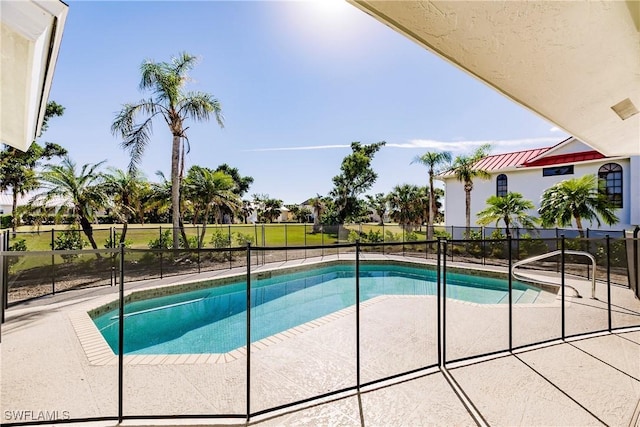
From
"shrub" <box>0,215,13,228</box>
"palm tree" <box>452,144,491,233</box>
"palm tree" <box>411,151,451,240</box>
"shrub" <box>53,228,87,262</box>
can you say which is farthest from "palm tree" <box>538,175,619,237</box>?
"shrub" <box>0,215,13,228</box>

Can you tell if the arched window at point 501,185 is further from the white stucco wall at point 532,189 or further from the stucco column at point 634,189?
the stucco column at point 634,189

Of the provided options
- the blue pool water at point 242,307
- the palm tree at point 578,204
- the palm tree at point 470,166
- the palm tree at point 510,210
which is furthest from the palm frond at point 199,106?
the palm tree at point 578,204

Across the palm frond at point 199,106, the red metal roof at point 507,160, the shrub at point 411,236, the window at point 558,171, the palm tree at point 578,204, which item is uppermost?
the palm frond at point 199,106

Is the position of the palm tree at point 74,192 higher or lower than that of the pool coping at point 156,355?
higher

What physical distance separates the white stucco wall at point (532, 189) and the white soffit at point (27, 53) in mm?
17840

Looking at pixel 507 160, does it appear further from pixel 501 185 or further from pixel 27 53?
pixel 27 53

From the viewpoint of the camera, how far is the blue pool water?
4504 mm

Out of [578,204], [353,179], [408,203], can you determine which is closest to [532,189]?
[578,204]

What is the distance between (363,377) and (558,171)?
1729 centimetres

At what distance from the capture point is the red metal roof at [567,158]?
44.8 ft

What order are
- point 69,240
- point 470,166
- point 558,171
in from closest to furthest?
point 69,240 < point 558,171 < point 470,166

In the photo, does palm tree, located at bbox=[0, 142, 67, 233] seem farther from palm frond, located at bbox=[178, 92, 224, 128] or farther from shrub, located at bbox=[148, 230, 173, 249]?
palm frond, located at bbox=[178, 92, 224, 128]

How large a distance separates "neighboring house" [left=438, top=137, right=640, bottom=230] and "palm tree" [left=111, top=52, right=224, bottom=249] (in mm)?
14992

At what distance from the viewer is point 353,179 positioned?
24.3 m
